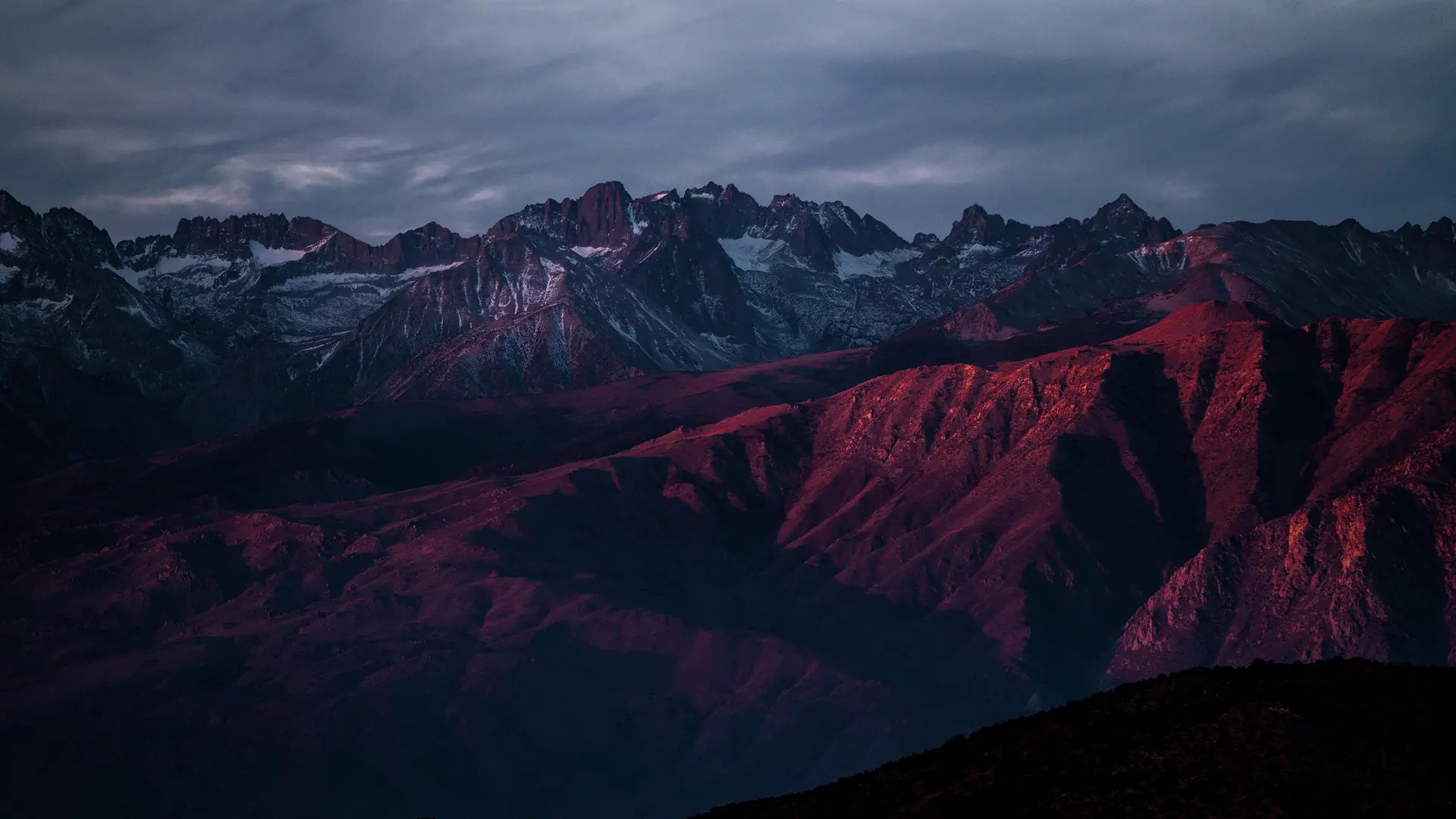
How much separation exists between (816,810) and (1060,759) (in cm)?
1035

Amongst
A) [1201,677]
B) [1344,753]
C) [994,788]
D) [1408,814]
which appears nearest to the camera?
[1408,814]

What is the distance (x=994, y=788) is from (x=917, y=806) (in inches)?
125

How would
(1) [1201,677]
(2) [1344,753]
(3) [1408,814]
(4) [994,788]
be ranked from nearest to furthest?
(3) [1408,814] → (2) [1344,753] → (4) [994,788] → (1) [1201,677]

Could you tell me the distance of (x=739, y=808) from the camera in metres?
79.2

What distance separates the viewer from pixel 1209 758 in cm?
6638

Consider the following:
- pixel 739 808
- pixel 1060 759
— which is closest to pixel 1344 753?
pixel 1060 759

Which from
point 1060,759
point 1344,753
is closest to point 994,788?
point 1060,759

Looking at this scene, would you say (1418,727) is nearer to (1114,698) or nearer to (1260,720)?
(1260,720)

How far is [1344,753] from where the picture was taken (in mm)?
64500

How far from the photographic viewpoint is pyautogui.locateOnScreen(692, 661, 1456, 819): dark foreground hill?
63125mm

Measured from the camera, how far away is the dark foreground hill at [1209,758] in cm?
6312

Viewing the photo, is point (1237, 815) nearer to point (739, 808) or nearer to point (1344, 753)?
point (1344, 753)

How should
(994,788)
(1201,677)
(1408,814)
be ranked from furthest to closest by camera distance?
(1201,677) → (994,788) → (1408,814)

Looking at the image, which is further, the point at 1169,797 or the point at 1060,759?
the point at 1060,759
